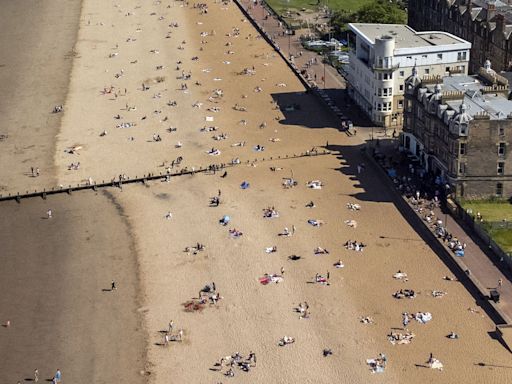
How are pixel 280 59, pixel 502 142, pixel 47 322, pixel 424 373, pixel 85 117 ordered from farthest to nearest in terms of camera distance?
pixel 280 59, pixel 85 117, pixel 502 142, pixel 47 322, pixel 424 373

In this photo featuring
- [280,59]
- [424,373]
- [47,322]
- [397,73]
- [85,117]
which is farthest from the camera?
[280,59]

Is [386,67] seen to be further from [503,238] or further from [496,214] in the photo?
[503,238]

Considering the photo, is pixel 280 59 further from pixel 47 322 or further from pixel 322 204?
pixel 47 322

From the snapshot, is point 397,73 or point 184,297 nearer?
point 184,297

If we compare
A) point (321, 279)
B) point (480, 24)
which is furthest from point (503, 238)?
point (480, 24)

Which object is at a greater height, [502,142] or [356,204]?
[502,142]

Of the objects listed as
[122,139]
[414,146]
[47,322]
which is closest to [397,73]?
[414,146]
